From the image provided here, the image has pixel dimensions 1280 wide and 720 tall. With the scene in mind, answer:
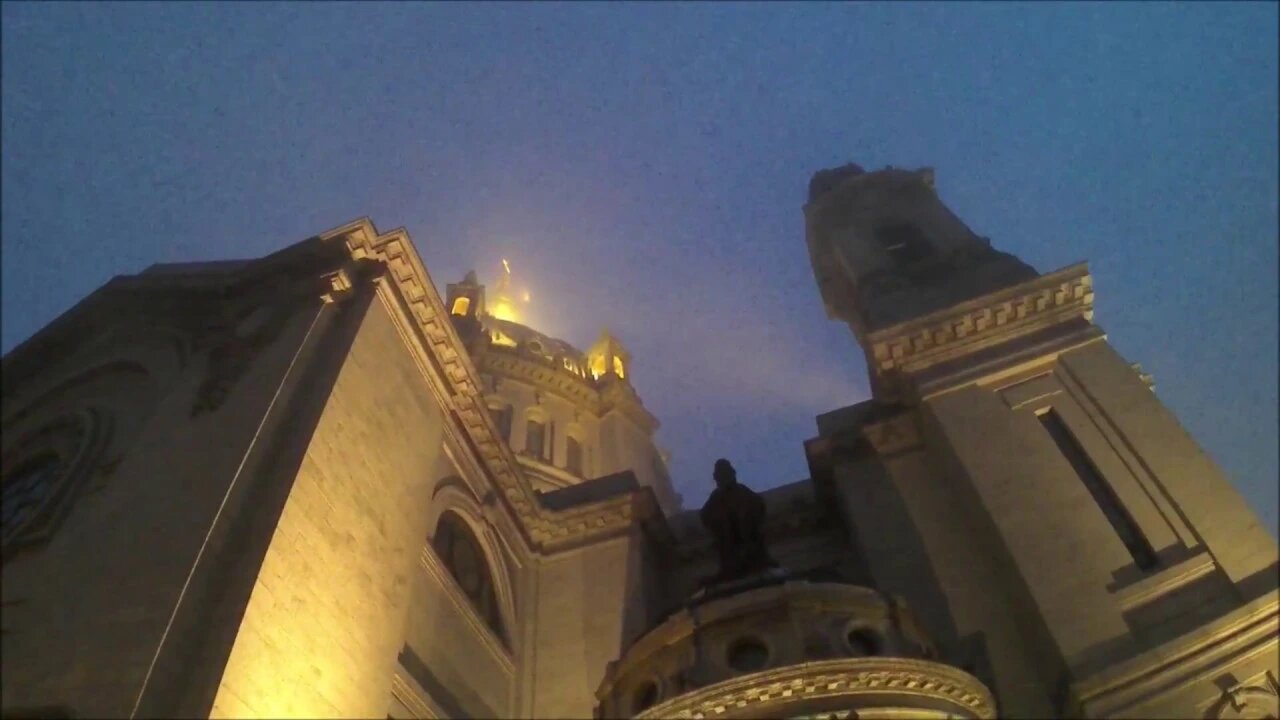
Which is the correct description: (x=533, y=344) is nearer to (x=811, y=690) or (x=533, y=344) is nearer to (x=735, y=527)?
(x=735, y=527)

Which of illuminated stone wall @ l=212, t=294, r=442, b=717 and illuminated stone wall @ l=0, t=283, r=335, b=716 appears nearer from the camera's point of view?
illuminated stone wall @ l=0, t=283, r=335, b=716

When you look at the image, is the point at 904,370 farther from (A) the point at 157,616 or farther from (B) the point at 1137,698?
(A) the point at 157,616

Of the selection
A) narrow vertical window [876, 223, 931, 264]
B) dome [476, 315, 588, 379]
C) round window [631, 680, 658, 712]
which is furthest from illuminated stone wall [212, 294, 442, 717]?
dome [476, 315, 588, 379]

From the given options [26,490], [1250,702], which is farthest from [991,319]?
[26,490]

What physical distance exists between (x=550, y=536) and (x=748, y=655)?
808 centimetres

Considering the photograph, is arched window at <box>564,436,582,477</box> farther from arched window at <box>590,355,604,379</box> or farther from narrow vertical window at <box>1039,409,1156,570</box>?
narrow vertical window at <box>1039,409,1156,570</box>

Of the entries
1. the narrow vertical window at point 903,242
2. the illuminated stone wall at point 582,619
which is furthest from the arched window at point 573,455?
the narrow vertical window at point 903,242

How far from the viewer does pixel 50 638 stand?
27.2ft

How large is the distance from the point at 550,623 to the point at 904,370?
26.9ft

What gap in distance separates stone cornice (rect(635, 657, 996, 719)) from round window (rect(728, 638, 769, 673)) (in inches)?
26.8

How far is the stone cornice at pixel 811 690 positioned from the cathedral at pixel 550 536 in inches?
1.3

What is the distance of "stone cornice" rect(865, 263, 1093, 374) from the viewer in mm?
16375

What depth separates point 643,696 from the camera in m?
10.8

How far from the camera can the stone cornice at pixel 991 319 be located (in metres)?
16.4
